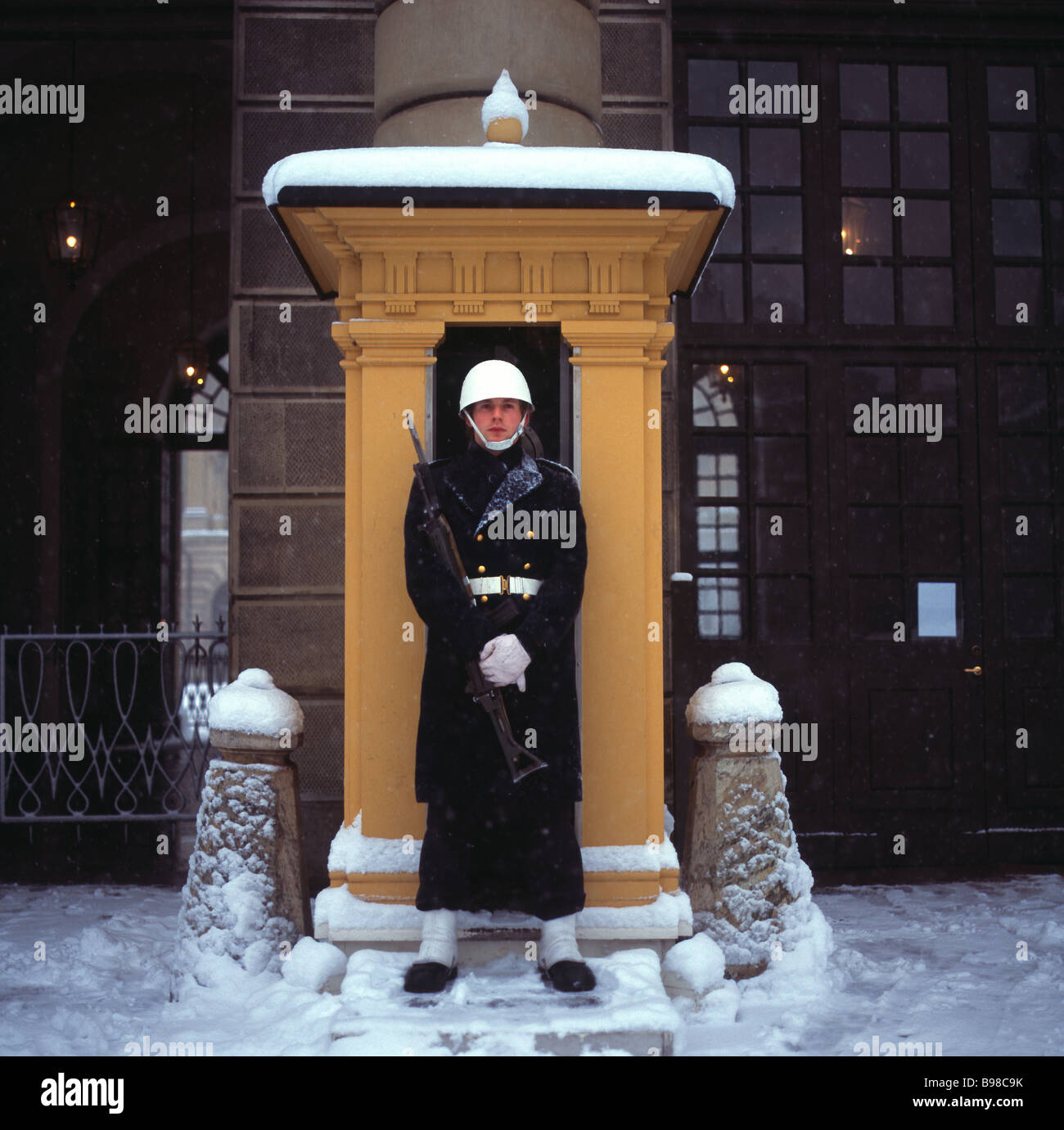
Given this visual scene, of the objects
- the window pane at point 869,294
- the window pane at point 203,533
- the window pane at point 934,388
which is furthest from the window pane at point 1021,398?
the window pane at point 203,533

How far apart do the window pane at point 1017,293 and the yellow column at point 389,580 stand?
13.9 feet

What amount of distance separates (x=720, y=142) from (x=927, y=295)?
1.56m

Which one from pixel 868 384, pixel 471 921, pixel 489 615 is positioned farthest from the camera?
pixel 868 384

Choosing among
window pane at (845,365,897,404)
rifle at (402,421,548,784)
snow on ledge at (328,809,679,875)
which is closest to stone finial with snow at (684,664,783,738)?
snow on ledge at (328,809,679,875)

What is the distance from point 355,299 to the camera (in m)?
3.81

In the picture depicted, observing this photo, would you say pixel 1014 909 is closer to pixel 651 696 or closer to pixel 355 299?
Answer: pixel 651 696

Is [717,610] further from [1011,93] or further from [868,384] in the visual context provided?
[1011,93]

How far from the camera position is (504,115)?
12.6 ft

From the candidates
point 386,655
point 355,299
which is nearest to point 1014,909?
point 386,655

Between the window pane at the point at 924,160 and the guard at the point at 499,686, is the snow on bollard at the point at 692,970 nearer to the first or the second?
the guard at the point at 499,686

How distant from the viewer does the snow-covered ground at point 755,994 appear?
3.33 m

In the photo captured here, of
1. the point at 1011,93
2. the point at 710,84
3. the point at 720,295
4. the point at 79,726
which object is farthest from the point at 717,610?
the point at 79,726

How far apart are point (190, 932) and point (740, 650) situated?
3.46 m

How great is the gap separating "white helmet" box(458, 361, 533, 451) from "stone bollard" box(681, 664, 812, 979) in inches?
52.8
